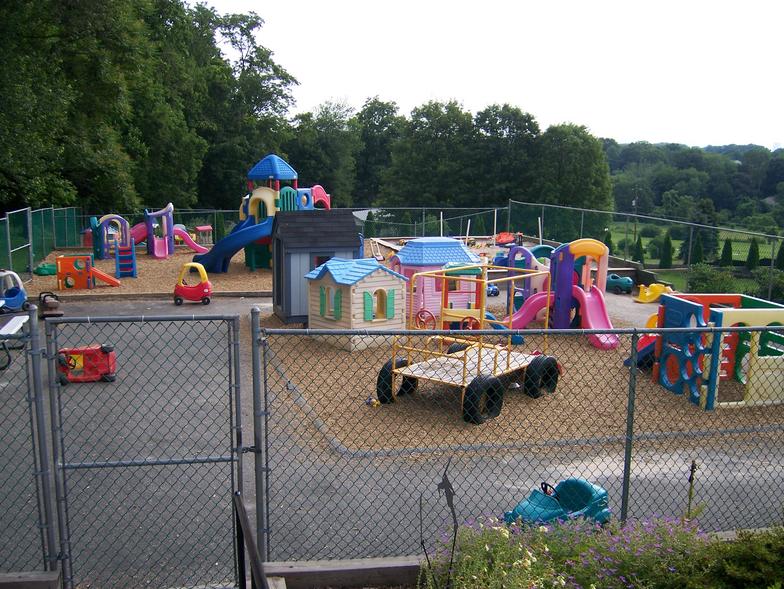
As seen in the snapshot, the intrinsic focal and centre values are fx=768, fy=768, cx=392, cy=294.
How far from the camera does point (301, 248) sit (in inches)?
610

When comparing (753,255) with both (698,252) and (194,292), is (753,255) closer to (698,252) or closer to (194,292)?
(698,252)

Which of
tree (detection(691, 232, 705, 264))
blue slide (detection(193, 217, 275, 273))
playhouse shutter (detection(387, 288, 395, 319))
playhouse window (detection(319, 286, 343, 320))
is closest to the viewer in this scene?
playhouse window (detection(319, 286, 343, 320))

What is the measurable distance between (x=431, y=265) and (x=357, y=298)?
9.49 feet

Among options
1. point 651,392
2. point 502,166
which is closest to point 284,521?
point 651,392

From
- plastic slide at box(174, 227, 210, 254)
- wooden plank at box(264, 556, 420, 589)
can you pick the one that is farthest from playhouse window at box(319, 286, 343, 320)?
plastic slide at box(174, 227, 210, 254)

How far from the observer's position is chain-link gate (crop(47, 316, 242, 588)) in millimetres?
5113

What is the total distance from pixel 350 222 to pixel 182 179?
27584mm

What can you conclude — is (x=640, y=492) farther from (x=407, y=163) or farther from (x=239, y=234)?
(x=407, y=163)

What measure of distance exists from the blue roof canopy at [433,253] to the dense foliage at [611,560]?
35.3 feet

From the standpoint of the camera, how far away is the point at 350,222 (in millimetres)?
16469

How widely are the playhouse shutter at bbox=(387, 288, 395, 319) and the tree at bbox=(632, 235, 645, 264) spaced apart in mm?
12891

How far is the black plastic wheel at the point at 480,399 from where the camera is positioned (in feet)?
29.8

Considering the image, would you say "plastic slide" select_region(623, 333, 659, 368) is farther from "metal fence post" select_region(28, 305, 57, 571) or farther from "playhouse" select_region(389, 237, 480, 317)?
"metal fence post" select_region(28, 305, 57, 571)

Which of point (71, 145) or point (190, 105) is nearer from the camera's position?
point (71, 145)
